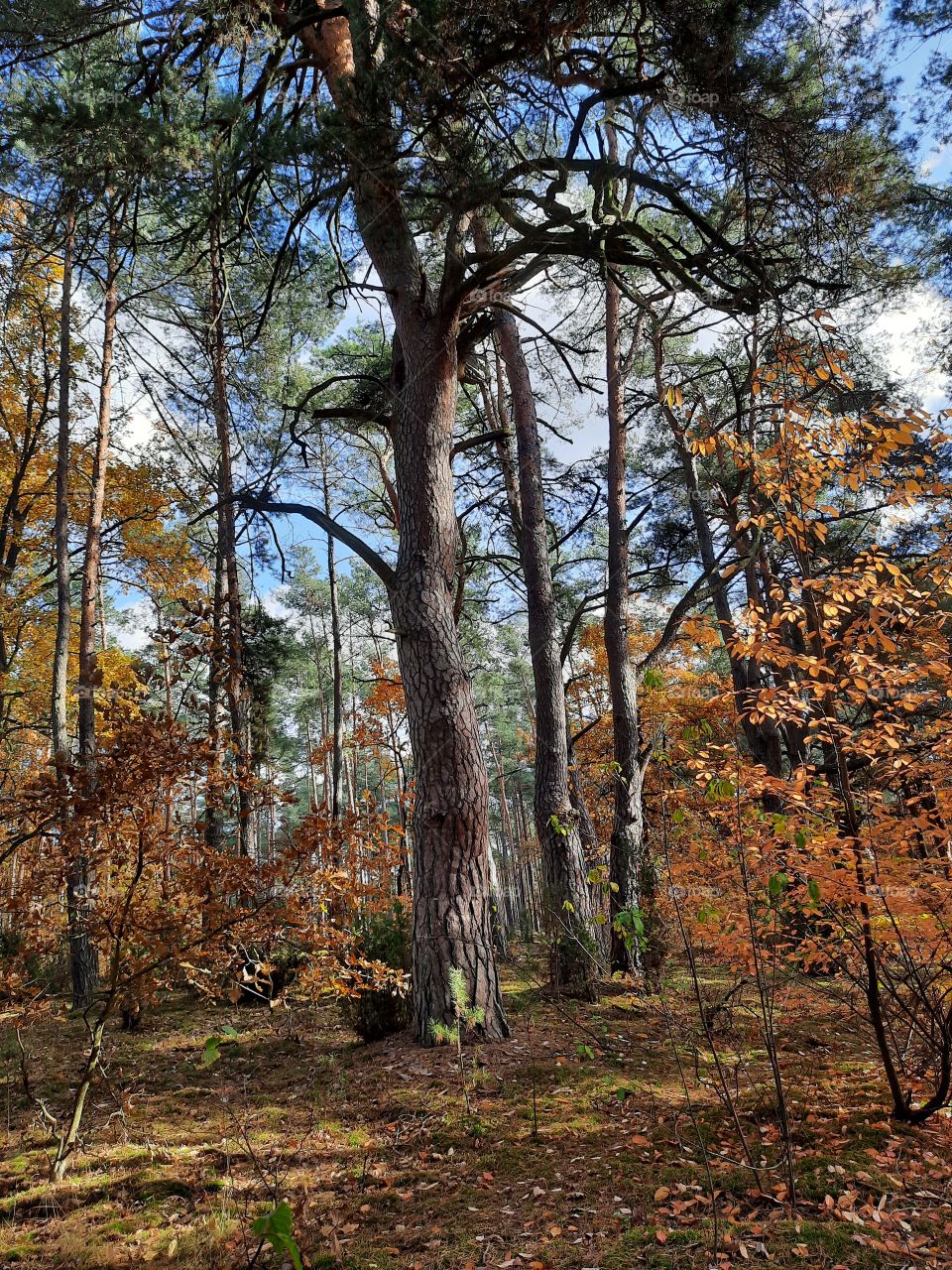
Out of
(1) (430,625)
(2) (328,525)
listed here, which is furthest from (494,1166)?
(2) (328,525)

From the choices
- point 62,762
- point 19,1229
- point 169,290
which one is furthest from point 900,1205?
point 169,290

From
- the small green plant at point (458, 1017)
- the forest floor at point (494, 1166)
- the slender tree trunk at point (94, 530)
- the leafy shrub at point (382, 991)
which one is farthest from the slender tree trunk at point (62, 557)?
the small green plant at point (458, 1017)

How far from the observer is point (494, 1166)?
332 cm

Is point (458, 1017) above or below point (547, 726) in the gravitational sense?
below

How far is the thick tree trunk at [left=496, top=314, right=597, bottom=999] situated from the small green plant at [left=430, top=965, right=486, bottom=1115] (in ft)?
5.02

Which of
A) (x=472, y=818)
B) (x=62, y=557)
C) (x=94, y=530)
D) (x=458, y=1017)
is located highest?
(x=94, y=530)

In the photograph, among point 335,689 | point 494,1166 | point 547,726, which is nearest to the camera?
point 494,1166

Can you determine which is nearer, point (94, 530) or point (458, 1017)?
point (458, 1017)

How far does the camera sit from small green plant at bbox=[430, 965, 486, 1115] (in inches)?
175

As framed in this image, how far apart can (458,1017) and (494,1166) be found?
120 cm

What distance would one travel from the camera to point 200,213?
15.3 ft

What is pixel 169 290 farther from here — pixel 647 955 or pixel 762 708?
pixel 647 955

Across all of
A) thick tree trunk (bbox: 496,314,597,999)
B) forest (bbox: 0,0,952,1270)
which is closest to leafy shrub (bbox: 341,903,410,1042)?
forest (bbox: 0,0,952,1270)

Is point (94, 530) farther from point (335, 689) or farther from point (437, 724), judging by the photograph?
point (437, 724)
